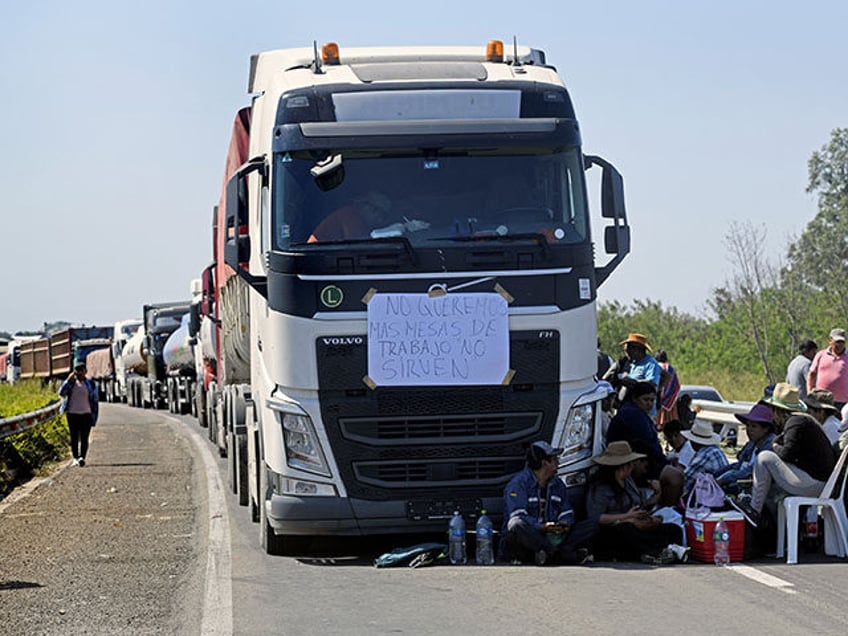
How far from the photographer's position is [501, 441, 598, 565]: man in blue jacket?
36.4ft

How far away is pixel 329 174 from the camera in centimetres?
1127

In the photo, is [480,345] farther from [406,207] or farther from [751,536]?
[751,536]

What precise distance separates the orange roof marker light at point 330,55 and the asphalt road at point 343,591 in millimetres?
3896

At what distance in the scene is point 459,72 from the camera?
465 inches

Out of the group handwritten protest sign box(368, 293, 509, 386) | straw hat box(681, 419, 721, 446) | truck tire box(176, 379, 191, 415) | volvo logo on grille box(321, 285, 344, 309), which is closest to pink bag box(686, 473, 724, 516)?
handwritten protest sign box(368, 293, 509, 386)

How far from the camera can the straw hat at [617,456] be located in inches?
452

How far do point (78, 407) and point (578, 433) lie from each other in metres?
13.6

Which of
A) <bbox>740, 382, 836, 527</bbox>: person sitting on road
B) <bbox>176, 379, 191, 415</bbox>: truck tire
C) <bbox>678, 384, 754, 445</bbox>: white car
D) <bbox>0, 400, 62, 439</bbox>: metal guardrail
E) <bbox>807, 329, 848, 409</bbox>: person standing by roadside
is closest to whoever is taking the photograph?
<bbox>740, 382, 836, 527</bbox>: person sitting on road

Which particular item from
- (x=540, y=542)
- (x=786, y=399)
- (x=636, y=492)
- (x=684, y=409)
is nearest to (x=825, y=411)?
(x=786, y=399)

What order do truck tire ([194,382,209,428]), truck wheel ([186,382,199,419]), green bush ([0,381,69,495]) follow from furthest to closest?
truck wheel ([186,382,199,419])
truck tire ([194,382,209,428])
green bush ([0,381,69,495])

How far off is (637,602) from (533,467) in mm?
1895

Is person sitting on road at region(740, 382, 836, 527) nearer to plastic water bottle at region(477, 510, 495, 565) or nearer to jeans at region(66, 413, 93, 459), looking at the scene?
Result: plastic water bottle at region(477, 510, 495, 565)

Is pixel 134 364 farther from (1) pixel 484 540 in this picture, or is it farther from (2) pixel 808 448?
(2) pixel 808 448

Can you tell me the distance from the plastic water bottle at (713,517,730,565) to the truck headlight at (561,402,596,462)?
111 centimetres
